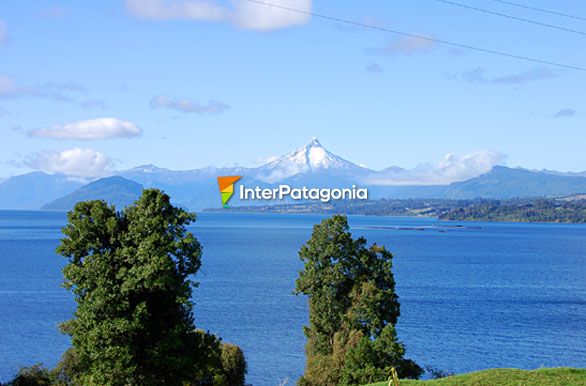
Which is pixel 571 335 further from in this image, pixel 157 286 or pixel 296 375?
pixel 157 286

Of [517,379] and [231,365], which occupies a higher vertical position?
[517,379]

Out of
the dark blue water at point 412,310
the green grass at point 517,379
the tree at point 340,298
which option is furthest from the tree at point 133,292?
the dark blue water at point 412,310

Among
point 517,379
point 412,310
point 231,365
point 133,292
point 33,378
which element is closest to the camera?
point 517,379

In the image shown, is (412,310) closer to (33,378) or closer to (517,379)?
(33,378)

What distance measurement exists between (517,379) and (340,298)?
14.1 meters

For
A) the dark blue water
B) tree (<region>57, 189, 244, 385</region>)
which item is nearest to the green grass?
tree (<region>57, 189, 244, 385</region>)

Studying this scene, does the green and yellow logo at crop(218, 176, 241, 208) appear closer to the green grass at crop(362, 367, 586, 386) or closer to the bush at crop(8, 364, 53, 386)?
the bush at crop(8, 364, 53, 386)

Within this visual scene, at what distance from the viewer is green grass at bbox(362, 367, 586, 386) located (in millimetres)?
25375

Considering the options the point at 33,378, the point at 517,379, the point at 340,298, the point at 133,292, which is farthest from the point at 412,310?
the point at 133,292

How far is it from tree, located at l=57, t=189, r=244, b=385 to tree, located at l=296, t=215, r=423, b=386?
28.0ft

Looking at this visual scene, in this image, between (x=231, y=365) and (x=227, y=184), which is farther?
(x=231, y=365)

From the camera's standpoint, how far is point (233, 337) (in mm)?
65250

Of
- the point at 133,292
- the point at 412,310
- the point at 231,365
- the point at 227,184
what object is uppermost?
the point at 227,184

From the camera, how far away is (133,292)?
28469mm
